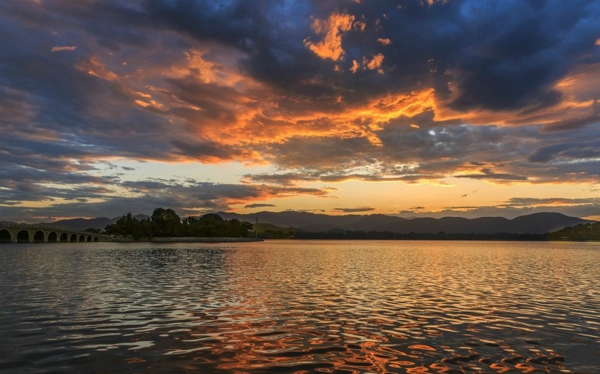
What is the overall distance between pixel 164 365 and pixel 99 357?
10.4ft

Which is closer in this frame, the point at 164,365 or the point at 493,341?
the point at 164,365

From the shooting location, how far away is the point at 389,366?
1662 centimetres

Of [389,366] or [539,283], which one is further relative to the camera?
[539,283]

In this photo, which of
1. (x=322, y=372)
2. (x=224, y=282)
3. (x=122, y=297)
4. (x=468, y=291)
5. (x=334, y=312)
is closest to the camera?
(x=322, y=372)

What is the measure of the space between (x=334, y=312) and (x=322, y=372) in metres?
13.3

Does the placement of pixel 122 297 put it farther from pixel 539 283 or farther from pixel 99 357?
pixel 539 283

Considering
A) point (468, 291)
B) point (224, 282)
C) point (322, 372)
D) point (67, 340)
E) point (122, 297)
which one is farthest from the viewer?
point (224, 282)

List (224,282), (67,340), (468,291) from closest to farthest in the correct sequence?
1. (67,340)
2. (468,291)
3. (224,282)

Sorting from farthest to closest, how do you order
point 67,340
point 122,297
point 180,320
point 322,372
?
point 122,297
point 180,320
point 67,340
point 322,372

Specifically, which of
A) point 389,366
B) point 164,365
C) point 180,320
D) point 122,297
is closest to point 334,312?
point 180,320

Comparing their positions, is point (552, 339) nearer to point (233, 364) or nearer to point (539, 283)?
point (233, 364)

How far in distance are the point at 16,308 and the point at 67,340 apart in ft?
39.0

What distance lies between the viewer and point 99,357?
17594 mm

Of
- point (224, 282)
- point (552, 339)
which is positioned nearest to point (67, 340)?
point (552, 339)
